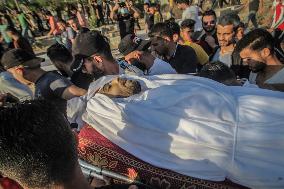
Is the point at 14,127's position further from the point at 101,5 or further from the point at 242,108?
the point at 101,5

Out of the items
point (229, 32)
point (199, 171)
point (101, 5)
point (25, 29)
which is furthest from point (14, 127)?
point (101, 5)

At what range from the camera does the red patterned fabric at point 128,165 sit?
1788mm

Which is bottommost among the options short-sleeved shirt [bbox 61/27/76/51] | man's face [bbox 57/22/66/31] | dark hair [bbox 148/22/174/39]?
short-sleeved shirt [bbox 61/27/76/51]

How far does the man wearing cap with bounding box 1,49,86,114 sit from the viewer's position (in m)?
2.98

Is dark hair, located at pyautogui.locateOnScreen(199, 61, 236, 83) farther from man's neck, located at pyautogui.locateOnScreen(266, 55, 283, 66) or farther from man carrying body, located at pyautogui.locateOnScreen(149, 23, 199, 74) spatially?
man carrying body, located at pyautogui.locateOnScreen(149, 23, 199, 74)

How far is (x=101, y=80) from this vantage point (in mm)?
2178

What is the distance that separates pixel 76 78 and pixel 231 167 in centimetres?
223

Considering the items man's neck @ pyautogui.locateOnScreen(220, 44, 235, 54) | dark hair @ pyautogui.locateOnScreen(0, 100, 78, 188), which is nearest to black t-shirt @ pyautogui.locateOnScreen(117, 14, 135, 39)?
man's neck @ pyautogui.locateOnScreen(220, 44, 235, 54)

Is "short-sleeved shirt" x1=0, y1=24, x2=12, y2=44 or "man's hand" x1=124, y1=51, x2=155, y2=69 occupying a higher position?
"man's hand" x1=124, y1=51, x2=155, y2=69

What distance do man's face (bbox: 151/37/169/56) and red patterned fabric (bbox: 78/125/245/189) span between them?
2248mm

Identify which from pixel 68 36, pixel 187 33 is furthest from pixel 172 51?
pixel 68 36

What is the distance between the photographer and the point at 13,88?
369cm

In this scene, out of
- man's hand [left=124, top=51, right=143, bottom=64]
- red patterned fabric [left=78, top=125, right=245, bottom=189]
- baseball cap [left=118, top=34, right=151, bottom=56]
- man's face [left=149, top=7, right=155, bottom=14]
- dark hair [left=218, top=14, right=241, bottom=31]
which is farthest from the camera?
man's face [left=149, top=7, right=155, bottom=14]

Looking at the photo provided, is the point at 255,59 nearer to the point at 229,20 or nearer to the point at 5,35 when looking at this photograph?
the point at 229,20
